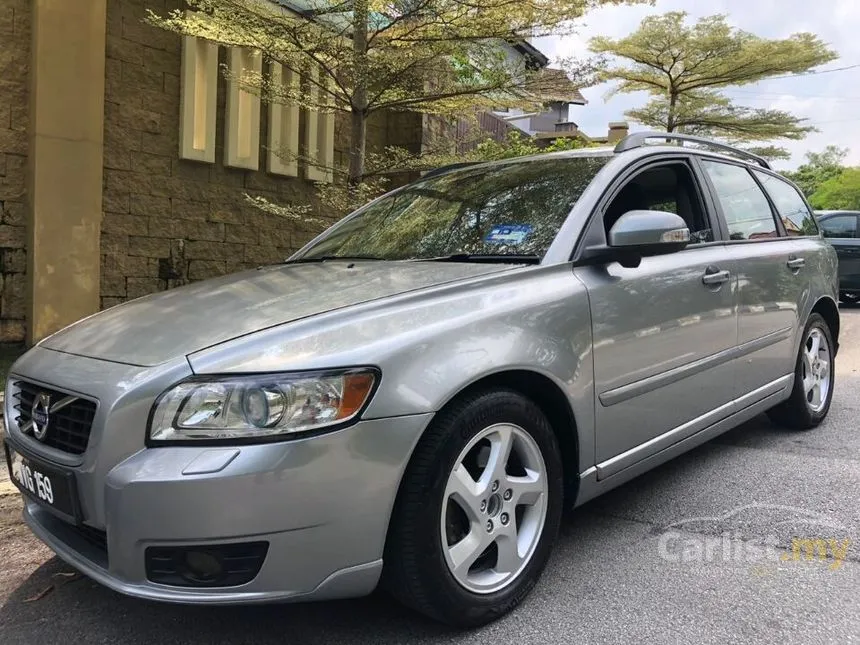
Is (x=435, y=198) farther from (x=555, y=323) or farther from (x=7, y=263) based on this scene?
(x=7, y=263)

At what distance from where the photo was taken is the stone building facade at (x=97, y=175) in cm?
657

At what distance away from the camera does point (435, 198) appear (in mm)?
3379

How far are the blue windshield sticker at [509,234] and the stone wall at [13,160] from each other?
5733 mm

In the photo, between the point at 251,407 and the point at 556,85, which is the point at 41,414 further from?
the point at 556,85

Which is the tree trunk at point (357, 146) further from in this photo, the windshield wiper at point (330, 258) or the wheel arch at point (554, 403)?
the wheel arch at point (554, 403)

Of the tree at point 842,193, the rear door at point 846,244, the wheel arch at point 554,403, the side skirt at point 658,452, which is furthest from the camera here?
the tree at point 842,193

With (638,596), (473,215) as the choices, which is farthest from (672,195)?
(638,596)

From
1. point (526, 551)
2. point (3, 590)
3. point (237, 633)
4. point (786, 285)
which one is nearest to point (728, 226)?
point (786, 285)

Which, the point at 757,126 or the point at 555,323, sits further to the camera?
the point at 757,126

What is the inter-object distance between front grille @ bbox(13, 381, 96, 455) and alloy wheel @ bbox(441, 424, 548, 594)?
102cm

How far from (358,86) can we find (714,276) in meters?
4.30

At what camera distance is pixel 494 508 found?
7.25 feet

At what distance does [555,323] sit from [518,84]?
503 cm

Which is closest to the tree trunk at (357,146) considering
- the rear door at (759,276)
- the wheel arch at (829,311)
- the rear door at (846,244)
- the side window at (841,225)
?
the rear door at (759,276)
